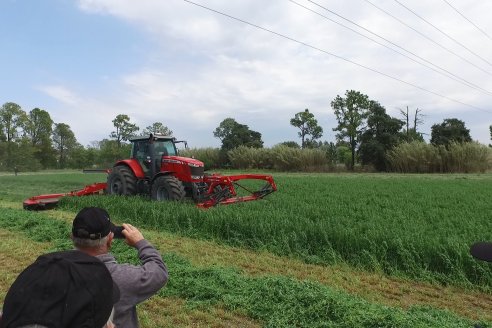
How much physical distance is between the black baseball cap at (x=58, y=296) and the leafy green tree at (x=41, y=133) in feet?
208

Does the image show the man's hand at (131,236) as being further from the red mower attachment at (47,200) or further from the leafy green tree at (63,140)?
the leafy green tree at (63,140)

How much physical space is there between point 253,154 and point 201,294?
34305 mm

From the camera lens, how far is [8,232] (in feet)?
31.2

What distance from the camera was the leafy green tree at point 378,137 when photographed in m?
36.9

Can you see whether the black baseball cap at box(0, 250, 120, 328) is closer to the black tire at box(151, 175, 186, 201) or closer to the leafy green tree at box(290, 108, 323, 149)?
the black tire at box(151, 175, 186, 201)

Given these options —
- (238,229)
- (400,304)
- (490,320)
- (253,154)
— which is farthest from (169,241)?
(253,154)

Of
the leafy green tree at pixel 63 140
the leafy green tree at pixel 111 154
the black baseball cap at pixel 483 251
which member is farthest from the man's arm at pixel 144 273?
the leafy green tree at pixel 63 140

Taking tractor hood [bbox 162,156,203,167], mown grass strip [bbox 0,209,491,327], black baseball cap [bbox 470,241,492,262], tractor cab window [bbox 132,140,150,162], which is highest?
tractor cab window [bbox 132,140,150,162]

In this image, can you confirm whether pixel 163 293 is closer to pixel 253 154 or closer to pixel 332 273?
pixel 332 273

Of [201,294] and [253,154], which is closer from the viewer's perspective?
[201,294]

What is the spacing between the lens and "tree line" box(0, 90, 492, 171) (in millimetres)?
38844

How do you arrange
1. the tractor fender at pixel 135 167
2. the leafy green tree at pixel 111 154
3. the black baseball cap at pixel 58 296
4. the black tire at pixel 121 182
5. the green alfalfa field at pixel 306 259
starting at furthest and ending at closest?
1. the leafy green tree at pixel 111 154
2. the tractor fender at pixel 135 167
3. the black tire at pixel 121 182
4. the green alfalfa field at pixel 306 259
5. the black baseball cap at pixel 58 296

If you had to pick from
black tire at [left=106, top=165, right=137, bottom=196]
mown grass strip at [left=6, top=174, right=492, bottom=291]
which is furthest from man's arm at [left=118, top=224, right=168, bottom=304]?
black tire at [left=106, top=165, right=137, bottom=196]

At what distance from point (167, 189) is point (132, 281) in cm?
989
